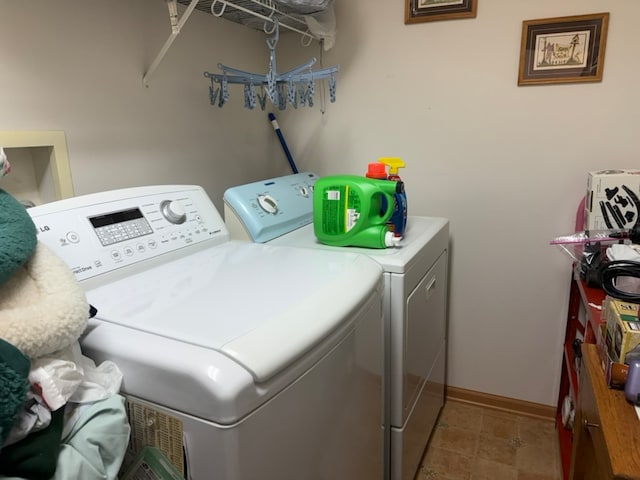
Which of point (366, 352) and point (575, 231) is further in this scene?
point (575, 231)

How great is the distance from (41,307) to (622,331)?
1051mm

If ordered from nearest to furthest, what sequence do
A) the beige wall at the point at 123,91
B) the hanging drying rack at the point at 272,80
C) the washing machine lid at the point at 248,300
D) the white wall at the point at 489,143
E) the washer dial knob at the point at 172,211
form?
the washing machine lid at the point at 248,300, the beige wall at the point at 123,91, the washer dial knob at the point at 172,211, the hanging drying rack at the point at 272,80, the white wall at the point at 489,143

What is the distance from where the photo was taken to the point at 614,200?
1.66m

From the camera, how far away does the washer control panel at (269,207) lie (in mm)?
1560

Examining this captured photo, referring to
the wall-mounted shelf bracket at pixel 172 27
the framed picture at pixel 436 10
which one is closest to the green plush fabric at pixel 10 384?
the wall-mounted shelf bracket at pixel 172 27

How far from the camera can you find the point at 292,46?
2248mm

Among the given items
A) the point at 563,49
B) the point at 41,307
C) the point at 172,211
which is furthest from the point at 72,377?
the point at 563,49

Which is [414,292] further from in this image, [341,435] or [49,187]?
[49,187]

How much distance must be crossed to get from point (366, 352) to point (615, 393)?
531 mm

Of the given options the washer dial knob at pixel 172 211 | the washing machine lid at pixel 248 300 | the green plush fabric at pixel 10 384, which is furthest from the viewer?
the washer dial knob at pixel 172 211

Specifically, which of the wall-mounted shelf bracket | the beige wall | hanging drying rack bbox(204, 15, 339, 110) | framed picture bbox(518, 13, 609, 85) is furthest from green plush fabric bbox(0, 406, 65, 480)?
framed picture bbox(518, 13, 609, 85)

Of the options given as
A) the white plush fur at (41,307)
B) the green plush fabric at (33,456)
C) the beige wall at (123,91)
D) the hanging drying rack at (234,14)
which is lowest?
the green plush fabric at (33,456)

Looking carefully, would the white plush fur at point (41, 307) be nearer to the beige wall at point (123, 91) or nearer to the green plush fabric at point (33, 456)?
the green plush fabric at point (33, 456)

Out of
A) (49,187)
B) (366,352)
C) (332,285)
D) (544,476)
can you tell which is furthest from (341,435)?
(544,476)
